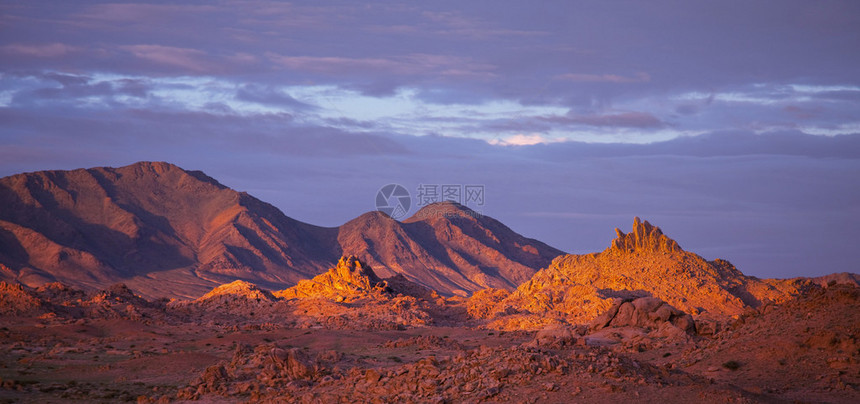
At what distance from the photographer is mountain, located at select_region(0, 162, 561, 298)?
113 meters

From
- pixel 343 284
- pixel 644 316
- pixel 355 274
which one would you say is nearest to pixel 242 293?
pixel 343 284

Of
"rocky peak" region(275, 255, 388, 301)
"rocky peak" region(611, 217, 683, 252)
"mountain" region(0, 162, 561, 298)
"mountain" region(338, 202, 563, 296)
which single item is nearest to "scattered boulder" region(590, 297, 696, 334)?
"rocky peak" region(611, 217, 683, 252)

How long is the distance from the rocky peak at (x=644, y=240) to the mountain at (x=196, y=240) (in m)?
66.7

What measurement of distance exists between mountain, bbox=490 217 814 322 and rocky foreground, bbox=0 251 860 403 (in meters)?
1.61

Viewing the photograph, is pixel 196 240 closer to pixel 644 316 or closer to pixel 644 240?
pixel 644 240

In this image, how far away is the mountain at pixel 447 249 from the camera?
436 ft

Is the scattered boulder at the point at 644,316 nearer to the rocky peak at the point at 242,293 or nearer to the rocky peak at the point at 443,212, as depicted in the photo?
the rocky peak at the point at 242,293

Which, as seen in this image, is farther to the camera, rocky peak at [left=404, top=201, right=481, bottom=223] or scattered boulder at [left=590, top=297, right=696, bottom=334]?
rocky peak at [left=404, top=201, right=481, bottom=223]

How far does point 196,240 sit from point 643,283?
331 feet

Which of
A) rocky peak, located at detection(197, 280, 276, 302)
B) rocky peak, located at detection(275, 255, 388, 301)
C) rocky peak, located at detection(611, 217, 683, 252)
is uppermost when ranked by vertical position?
rocky peak, located at detection(611, 217, 683, 252)

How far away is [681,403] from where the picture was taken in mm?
15359

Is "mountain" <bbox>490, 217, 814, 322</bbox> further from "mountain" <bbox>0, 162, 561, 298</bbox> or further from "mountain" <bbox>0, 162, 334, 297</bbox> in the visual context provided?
"mountain" <bbox>0, 162, 334, 297</bbox>

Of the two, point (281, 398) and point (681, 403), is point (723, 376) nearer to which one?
point (681, 403)

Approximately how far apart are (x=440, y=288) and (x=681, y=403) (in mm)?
110916
